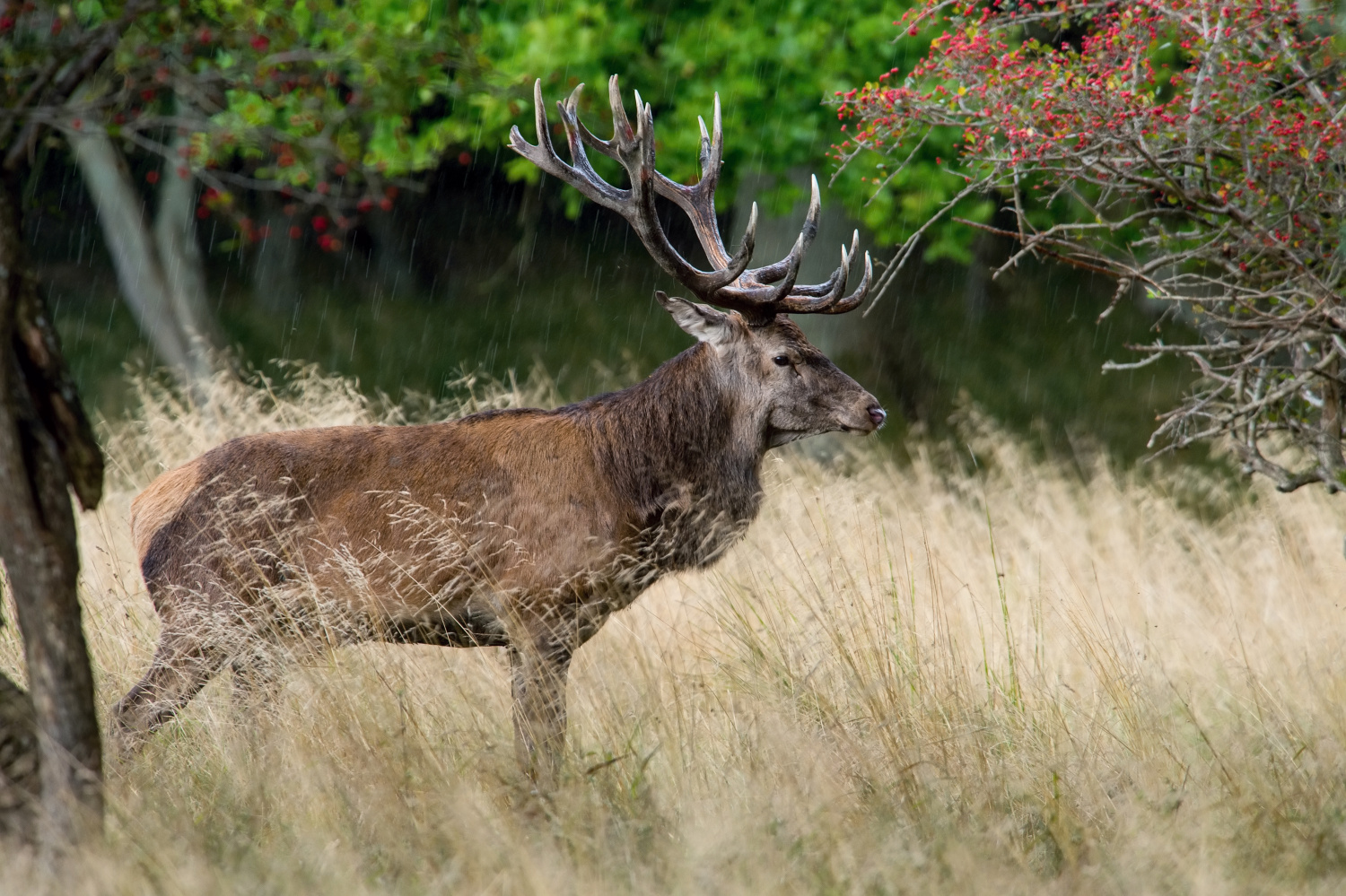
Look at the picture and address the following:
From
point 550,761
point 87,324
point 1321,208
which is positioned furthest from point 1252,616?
point 87,324

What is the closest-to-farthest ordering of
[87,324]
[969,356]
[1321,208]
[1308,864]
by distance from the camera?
[1308,864] → [1321,208] → [969,356] → [87,324]

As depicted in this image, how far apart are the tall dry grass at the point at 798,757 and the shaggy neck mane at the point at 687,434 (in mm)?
368

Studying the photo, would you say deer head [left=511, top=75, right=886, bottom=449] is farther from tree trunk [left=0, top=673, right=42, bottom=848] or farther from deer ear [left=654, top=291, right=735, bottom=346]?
tree trunk [left=0, top=673, right=42, bottom=848]

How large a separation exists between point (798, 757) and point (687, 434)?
1580 millimetres

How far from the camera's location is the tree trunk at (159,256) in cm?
1159

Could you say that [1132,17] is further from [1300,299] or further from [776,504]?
[776,504]

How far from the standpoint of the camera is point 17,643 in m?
5.00

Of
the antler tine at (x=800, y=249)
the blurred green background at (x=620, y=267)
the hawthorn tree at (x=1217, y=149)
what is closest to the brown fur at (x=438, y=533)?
the antler tine at (x=800, y=249)

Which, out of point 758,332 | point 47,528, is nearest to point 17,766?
point 47,528

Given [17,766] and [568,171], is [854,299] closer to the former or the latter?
[568,171]

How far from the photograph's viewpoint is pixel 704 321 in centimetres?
511

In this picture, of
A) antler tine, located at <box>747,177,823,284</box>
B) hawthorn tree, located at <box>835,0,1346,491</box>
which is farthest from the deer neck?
hawthorn tree, located at <box>835,0,1346,491</box>

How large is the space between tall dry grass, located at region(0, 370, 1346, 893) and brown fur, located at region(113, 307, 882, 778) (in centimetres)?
18

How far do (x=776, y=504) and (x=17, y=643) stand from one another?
3316mm
